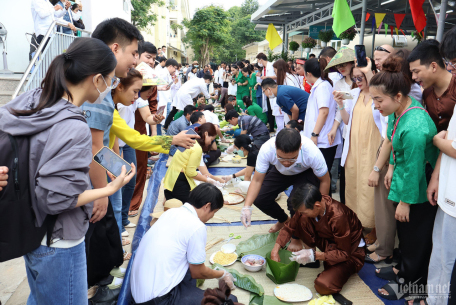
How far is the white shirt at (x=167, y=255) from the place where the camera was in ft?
6.35

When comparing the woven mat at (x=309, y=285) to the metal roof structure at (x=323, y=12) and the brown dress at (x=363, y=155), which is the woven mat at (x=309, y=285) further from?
the metal roof structure at (x=323, y=12)

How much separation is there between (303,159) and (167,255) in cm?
142

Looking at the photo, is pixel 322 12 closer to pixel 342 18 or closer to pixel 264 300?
pixel 342 18

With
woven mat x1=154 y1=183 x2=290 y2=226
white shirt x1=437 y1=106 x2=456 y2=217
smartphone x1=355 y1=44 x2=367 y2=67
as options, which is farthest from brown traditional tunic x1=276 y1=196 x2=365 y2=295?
smartphone x1=355 y1=44 x2=367 y2=67

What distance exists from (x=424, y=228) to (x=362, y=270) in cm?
70

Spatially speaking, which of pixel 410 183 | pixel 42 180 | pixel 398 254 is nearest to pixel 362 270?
pixel 398 254

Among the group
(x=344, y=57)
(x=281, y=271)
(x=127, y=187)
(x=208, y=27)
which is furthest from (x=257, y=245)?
(x=208, y=27)

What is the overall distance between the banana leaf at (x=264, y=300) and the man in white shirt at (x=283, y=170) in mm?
615

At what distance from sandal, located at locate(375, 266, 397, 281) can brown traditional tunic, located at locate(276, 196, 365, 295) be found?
183mm

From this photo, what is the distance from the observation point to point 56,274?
4.17ft

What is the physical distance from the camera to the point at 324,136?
3.52 metres

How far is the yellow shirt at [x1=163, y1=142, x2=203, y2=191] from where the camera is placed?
3.50 metres

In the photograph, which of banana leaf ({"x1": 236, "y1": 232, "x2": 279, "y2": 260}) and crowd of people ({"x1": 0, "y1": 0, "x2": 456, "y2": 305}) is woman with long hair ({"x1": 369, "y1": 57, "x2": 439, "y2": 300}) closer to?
crowd of people ({"x1": 0, "y1": 0, "x2": 456, "y2": 305})

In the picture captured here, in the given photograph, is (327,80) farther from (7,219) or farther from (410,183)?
(7,219)
